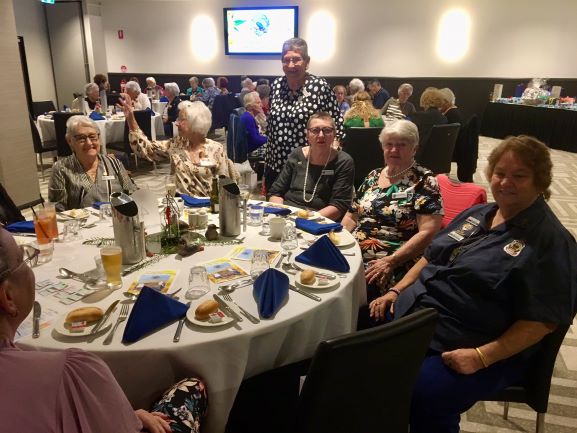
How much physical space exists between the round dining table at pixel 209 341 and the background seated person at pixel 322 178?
4.05 feet

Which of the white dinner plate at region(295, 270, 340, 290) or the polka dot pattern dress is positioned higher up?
the polka dot pattern dress

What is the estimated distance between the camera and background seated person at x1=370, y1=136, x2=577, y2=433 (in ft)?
4.99

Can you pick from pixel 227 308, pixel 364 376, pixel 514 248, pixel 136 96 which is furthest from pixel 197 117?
pixel 136 96

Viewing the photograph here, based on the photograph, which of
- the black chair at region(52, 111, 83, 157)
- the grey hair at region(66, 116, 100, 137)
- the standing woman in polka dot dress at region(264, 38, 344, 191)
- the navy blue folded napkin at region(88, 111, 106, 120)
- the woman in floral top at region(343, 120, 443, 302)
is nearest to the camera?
the woman in floral top at region(343, 120, 443, 302)

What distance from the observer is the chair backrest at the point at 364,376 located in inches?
41.8

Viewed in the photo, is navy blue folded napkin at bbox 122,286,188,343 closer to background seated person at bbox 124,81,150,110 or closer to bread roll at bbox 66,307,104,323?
bread roll at bbox 66,307,104,323

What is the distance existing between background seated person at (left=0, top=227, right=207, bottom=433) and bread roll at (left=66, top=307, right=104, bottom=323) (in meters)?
0.46

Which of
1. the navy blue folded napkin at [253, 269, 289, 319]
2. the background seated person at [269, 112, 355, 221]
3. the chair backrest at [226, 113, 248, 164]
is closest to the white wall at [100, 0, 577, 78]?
the chair backrest at [226, 113, 248, 164]

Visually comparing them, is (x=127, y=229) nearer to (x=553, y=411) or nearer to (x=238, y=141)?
(x=553, y=411)

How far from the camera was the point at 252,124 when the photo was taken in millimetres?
5336

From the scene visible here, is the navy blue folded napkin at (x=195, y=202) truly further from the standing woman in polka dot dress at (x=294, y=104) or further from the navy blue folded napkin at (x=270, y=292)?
the standing woman in polka dot dress at (x=294, y=104)

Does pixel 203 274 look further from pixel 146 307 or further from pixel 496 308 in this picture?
pixel 496 308

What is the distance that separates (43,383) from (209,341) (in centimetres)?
54

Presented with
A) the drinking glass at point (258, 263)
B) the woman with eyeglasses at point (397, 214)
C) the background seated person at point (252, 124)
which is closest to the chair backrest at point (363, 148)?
the background seated person at point (252, 124)
